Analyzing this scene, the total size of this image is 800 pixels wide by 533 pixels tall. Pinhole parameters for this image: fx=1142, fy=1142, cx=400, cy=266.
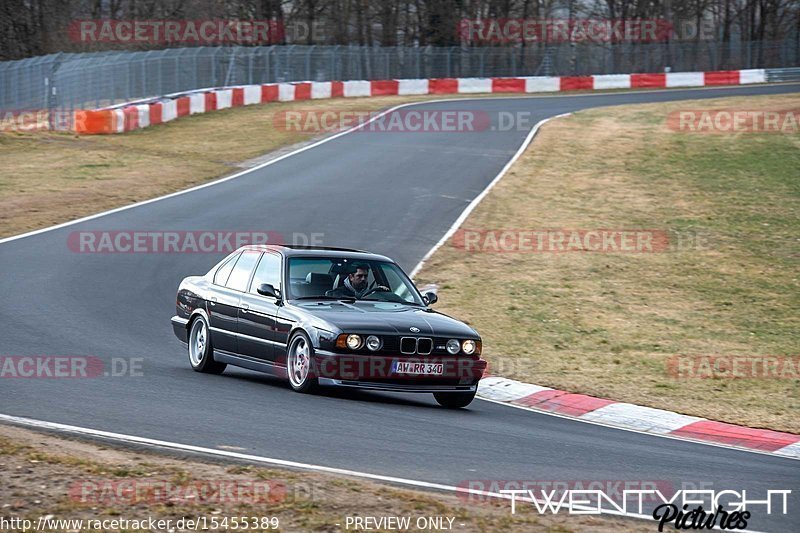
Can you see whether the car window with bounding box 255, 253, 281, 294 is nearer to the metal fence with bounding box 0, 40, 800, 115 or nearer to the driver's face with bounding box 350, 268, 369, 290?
the driver's face with bounding box 350, 268, 369, 290

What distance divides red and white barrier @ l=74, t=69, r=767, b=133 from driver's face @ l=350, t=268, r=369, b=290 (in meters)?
26.6

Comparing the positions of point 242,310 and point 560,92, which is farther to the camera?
point 560,92

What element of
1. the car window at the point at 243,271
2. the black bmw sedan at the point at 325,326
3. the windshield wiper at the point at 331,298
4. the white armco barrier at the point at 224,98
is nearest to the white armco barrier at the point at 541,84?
the white armco barrier at the point at 224,98

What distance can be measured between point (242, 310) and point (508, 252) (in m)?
9.63

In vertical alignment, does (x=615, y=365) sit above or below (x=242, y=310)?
below

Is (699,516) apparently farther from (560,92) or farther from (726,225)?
(560,92)

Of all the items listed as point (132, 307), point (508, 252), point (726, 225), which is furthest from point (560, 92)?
point (132, 307)

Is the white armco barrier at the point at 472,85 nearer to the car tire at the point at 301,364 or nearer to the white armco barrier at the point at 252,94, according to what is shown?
the white armco barrier at the point at 252,94

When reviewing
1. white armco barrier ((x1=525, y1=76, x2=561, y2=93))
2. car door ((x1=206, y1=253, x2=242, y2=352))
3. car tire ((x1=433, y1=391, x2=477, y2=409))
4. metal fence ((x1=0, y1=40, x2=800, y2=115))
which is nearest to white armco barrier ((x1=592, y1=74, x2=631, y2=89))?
white armco barrier ((x1=525, y1=76, x2=561, y2=93))

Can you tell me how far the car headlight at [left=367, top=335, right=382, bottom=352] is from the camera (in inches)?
402

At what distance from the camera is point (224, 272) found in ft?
40.7

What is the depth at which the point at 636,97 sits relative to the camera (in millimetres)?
52125

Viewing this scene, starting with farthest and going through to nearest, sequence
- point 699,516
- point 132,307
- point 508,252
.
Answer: point 508,252 → point 132,307 → point 699,516

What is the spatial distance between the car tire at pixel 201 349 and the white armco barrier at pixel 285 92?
3592cm
